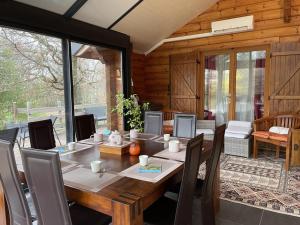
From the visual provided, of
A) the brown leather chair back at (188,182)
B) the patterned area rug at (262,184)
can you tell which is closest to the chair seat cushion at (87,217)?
the brown leather chair back at (188,182)

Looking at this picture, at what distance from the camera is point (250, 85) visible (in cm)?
499

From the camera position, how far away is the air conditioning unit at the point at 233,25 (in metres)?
4.75

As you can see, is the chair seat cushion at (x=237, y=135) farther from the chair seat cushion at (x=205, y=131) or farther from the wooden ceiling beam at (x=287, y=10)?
the wooden ceiling beam at (x=287, y=10)

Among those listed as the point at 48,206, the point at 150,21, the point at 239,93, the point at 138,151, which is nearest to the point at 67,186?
the point at 48,206

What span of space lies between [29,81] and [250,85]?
418 centimetres

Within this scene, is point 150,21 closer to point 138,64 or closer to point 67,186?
point 138,64

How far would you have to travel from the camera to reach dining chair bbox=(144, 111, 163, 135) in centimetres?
321

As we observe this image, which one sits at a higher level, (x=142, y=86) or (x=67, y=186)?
(x=142, y=86)

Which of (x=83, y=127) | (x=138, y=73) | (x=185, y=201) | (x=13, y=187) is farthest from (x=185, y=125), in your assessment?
(x=138, y=73)

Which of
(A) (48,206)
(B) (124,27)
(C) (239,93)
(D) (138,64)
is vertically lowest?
(A) (48,206)

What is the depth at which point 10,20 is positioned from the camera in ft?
9.59

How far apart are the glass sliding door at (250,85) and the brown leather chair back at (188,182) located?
154 inches

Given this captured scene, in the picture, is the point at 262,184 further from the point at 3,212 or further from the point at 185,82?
the point at 185,82

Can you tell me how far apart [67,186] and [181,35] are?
4961 mm
